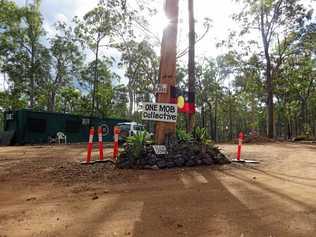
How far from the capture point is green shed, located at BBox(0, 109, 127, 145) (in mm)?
24672

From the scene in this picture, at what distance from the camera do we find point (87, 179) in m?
7.30

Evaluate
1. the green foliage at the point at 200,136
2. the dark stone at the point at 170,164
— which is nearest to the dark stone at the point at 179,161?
the dark stone at the point at 170,164

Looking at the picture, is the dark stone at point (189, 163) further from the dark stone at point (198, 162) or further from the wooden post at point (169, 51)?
the wooden post at point (169, 51)

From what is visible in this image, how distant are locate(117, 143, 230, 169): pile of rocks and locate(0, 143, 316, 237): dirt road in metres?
0.40

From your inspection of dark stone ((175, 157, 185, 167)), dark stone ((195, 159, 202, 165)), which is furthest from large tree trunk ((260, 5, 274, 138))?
dark stone ((175, 157, 185, 167))

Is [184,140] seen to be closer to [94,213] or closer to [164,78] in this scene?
[164,78]

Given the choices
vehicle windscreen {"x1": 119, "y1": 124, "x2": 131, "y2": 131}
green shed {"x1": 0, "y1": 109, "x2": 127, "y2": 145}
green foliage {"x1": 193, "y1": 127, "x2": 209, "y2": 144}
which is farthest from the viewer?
green shed {"x1": 0, "y1": 109, "x2": 127, "y2": 145}

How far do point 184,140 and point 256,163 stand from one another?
196cm

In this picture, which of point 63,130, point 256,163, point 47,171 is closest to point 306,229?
point 256,163

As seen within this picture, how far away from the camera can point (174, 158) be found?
8492 millimetres

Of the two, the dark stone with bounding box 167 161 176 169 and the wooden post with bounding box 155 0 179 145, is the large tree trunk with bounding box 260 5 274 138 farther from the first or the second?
the dark stone with bounding box 167 161 176 169

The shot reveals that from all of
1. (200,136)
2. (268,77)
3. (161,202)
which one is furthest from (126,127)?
(161,202)

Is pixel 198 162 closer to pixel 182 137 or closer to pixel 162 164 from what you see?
pixel 162 164

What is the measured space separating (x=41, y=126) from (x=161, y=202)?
22.5 m
